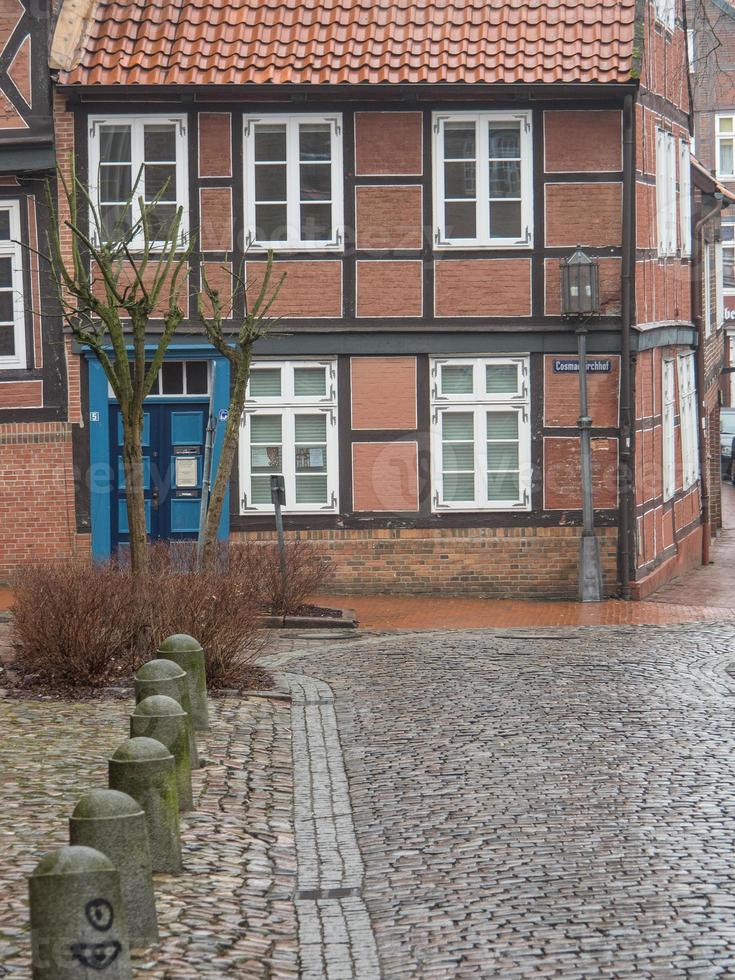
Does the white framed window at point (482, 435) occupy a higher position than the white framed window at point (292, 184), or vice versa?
the white framed window at point (292, 184)

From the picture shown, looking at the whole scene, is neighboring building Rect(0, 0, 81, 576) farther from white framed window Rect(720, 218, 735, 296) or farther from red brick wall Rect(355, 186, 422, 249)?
white framed window Rect(720, 218, 735, 296)

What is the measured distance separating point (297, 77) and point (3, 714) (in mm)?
11037

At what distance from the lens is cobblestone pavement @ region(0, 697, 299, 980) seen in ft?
20.3

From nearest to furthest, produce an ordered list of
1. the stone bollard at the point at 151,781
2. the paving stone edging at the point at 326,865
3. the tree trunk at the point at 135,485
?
the paving stone edging at the point at 326,865, the stone bollard at the point at 151,781, the tree trunk at the point at 135,485

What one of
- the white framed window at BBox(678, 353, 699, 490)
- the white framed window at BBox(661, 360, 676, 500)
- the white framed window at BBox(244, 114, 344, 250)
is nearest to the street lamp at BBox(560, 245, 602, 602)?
the white framed window at BBox(244, 114, 344, 250)

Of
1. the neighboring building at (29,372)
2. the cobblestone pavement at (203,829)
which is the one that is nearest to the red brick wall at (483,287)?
the neighboring building at (29,372)

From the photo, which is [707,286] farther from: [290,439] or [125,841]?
[125,841]

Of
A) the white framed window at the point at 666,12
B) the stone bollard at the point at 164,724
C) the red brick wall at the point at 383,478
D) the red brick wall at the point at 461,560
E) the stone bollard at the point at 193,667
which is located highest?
the white framed window at the point at 666,12

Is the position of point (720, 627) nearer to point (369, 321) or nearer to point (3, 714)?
point (369, 321)

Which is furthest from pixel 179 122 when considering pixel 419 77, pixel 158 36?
pixel 419 77

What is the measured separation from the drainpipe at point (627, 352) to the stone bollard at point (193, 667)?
10.6 meters

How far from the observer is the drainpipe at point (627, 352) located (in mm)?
20578

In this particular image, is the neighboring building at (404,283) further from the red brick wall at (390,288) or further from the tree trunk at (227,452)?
the tree trunk at (227,452)

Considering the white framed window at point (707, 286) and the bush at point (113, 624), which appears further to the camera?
the white framed window at point (707, 286)
